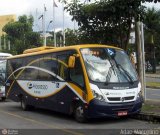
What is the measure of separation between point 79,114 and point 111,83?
1593 mm

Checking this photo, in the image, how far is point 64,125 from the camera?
1475cm

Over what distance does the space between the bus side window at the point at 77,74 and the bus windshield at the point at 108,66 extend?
0.29 meters

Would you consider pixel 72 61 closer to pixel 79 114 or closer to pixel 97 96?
pixel 97 96

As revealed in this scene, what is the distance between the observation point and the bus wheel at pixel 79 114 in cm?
1499

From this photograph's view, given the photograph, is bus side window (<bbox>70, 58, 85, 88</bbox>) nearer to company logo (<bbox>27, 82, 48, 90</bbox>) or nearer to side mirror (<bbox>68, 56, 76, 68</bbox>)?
side mirror (<bbox>68, 56, 76, 68</bbox>)

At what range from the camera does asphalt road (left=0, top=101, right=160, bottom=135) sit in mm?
13094

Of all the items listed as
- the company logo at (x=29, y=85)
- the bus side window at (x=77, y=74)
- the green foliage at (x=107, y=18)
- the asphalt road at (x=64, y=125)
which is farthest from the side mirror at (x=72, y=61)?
the company logo at (x=29, y=85)

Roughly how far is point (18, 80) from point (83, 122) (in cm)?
719

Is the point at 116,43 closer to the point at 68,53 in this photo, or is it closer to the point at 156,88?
the point at 68,53

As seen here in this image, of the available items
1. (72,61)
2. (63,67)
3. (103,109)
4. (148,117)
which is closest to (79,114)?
(103,109)

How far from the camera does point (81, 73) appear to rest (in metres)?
15.0

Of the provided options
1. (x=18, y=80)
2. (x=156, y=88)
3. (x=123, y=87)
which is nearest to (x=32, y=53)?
(x=18, y=80)

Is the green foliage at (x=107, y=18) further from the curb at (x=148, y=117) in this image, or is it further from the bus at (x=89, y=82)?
the curb at (x=148, y=117)

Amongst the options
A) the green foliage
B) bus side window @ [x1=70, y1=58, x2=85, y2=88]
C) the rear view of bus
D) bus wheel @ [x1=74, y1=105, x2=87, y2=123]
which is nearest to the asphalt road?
bus wheel @ [x1=74, y1=105, x2=87, y2=123]
